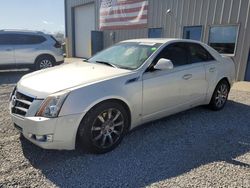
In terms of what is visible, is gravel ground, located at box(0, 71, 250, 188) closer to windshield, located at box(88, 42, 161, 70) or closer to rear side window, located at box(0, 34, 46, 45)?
windshield, located at box(88, 42, 161, 70)

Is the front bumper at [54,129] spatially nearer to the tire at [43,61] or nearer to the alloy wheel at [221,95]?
the alloy wheel at [221,95]

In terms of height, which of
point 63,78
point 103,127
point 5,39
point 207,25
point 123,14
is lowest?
point 103,127

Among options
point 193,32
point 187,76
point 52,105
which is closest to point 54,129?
point 52,105

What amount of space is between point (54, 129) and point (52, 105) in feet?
0.95

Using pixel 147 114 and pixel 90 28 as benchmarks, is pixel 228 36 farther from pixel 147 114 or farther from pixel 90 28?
pixel 90 28

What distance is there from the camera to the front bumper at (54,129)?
290 cm

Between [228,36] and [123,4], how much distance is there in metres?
6.69

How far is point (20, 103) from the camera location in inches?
127

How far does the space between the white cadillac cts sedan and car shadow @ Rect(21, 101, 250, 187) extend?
0.84 feet

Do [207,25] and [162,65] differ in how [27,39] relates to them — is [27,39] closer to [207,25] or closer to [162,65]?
[207,25]

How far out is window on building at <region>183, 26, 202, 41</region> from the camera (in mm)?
10230

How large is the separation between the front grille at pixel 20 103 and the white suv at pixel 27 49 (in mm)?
7062

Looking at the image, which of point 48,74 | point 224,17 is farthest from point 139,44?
point 224,17

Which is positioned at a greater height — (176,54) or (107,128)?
(176,54)
